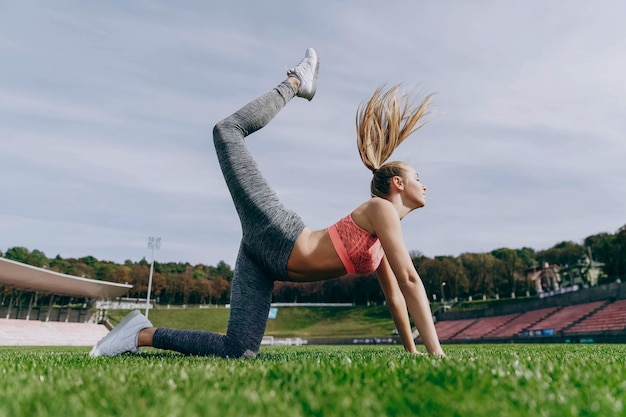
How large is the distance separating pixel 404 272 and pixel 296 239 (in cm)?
83

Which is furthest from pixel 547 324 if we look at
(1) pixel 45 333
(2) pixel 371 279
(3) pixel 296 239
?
(2) pixel 371 279

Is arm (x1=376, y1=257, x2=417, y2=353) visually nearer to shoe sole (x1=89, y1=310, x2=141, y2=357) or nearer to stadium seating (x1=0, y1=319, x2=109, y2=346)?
shoe sole (x1=89, y1=310, x2=141, y2=357)

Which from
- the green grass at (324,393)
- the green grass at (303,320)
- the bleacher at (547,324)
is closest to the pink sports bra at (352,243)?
the green grass at (324,393)

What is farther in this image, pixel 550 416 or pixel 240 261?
pixel 240 261

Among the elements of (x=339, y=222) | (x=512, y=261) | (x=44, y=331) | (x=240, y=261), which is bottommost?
(x=44, y=331)

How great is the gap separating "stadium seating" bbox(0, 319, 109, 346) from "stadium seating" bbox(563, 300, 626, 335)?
114 ft

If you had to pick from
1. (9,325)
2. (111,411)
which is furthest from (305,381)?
(9,325)

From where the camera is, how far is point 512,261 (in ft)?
238

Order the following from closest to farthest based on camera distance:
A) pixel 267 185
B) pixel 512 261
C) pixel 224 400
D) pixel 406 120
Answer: pixel 224 400 < pixel 267 185 < pixel 406 120 < pixel 512 261

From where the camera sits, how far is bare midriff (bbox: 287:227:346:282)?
315cm

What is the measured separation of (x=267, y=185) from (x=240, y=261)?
728mm

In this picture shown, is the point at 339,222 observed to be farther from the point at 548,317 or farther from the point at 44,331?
the point at 44,331

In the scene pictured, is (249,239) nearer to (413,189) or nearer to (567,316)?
(413,189)

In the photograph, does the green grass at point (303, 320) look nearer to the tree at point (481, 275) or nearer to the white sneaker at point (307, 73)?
the tree at point (481, 275)
